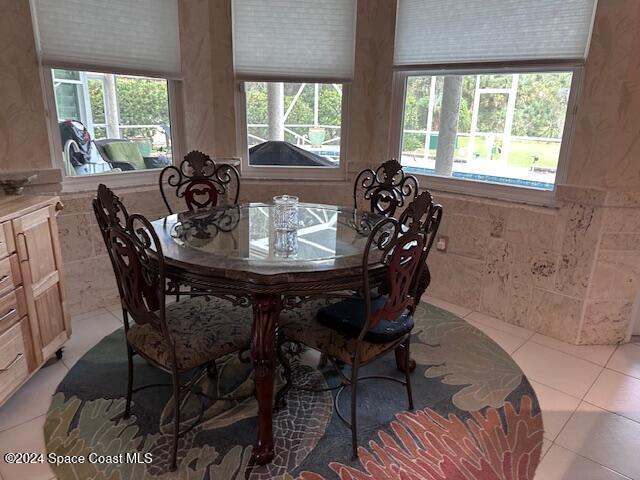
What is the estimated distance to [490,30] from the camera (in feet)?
Answer: 9.02

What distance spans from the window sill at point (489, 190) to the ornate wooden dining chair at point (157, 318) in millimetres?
1917

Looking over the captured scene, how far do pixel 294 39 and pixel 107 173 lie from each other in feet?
5.47

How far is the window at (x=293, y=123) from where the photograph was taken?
341 centimetres

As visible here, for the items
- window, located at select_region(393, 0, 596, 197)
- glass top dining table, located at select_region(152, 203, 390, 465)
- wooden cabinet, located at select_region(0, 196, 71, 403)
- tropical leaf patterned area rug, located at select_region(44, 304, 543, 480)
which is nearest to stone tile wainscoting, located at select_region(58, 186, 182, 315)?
wooden cabinet, located at select_region(0, 196, 71, 403)

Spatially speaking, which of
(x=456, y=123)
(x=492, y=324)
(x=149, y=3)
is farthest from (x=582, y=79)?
(x=149, y=3)

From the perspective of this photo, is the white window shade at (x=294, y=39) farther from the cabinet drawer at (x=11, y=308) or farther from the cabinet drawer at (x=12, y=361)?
the cabinet drawer at (x=12, y=361)

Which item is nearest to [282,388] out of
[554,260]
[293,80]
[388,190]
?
[388,190]

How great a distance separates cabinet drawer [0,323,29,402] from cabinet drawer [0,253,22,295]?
0.61 feet

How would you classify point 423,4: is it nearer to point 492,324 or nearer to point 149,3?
point 149,3

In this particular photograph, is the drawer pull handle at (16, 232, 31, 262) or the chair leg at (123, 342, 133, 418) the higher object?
the drawer pull handle at (16, 232, 31, 262)

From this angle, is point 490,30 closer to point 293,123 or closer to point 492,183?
point 492,183

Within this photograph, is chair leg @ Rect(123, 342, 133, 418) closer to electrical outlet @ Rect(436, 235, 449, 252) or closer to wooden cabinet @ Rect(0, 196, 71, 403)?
wooden cabinet @ Rect(0, 196, 71, 403)

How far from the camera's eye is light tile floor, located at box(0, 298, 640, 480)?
175 cm

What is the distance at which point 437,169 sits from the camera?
10.8 ft
